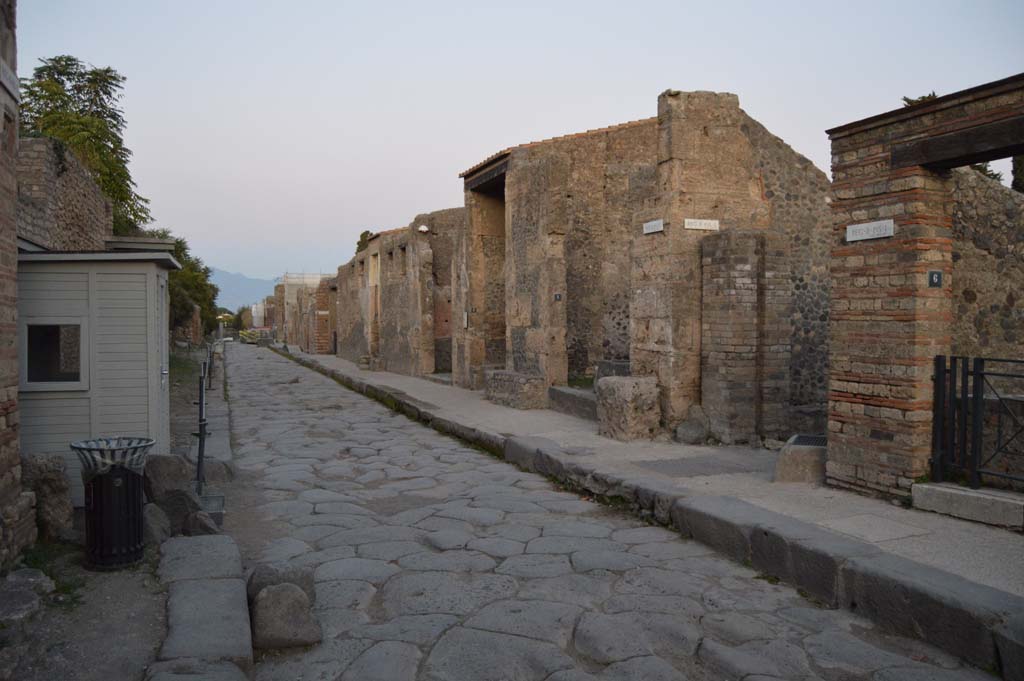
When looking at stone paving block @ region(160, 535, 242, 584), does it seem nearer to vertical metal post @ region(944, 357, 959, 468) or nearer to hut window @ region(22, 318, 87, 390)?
hut window @ region(22, 318, 87, 390)

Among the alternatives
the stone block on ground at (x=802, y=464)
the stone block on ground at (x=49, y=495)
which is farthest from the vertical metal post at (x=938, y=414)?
the stone block on ground at (x=49, y=495)

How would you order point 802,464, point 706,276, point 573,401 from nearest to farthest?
point 802,464
point 706,276
point 573,401

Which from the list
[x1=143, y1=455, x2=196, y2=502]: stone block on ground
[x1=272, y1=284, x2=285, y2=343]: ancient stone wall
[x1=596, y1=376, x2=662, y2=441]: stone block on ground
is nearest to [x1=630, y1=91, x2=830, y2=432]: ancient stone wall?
[x1=596, y1=376, x2=662, y2=441]: stone block on ground

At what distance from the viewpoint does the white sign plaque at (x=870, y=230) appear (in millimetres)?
5199

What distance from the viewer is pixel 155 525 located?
4.27m

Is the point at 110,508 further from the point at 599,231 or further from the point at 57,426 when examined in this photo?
the point at 599,231

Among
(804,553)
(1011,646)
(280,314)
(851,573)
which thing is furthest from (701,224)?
(280,314)

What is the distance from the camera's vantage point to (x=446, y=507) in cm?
583

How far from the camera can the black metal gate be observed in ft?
15.5

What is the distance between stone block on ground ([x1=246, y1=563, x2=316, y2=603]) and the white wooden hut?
2.22 metres

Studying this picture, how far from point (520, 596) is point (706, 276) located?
482 cm

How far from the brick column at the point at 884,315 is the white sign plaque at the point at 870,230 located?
36 millimetres

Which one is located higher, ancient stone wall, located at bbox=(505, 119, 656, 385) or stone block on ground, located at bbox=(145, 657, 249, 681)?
ancient stone wall, located at bbox=(505, 119, 656, 385)

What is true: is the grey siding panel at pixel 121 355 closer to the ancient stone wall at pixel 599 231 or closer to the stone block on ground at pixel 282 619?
the stone block on ground at pixel 282 619
